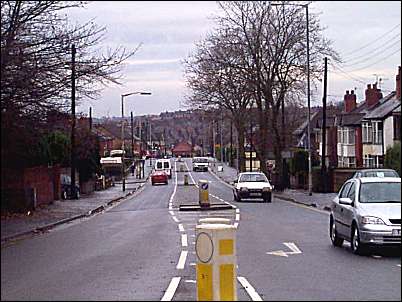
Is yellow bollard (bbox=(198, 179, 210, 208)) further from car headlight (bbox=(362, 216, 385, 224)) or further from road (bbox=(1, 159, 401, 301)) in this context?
car headlight (bbox=(362, 216, 385, 224))

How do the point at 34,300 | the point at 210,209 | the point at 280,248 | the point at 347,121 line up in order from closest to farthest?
the point at 34,300 < the point at 280,248 < the point at 210,209 < the point at 347,121

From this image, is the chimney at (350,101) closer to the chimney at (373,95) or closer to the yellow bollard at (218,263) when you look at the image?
the chimney at (373,95)

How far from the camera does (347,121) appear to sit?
7319 cm

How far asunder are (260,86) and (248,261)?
144 ft

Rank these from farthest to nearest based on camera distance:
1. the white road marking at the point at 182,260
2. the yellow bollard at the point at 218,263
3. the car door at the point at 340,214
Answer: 1. the car door at the point at 340,214
2. the white road marking at the point at 182,260
3. the yellow bollard at the point at 218,263

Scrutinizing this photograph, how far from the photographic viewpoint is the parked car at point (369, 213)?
16.0 m

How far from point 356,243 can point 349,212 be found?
78 cm

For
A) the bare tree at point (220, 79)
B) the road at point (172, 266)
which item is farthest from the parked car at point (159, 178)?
the road at point (172, 266)

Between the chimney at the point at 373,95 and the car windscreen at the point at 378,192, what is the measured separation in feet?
183

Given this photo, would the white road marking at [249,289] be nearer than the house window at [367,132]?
Yes

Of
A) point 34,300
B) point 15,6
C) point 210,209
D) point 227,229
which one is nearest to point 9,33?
point 15,6

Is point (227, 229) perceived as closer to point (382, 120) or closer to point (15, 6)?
point (15, 6)

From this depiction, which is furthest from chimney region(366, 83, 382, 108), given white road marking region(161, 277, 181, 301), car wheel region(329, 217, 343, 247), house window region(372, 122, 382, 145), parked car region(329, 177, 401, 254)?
white road marking region(161, 277, 181, 301)

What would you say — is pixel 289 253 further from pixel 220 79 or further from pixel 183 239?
pixel 220 79
